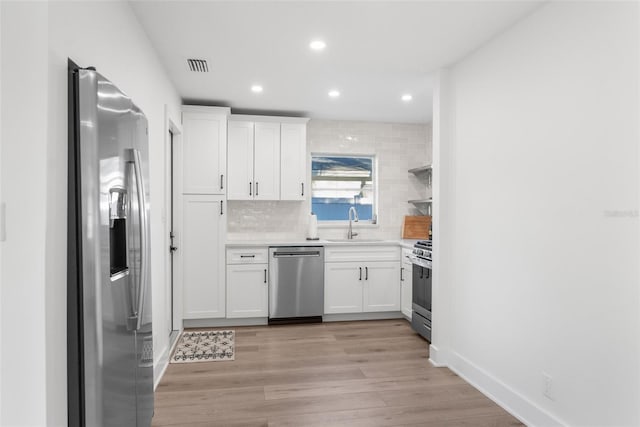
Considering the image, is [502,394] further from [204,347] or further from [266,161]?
[266,161]

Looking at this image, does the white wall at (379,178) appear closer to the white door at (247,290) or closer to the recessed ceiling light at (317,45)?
the white door at (247,290)

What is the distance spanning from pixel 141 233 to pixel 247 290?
8.63 feet

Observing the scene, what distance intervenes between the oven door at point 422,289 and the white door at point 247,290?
1.66 m

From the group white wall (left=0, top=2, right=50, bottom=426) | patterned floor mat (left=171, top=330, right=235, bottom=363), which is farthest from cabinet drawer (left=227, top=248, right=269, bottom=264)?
white wall (left=0, top=2, right=50, bottom=426)

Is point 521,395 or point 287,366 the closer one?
point 521,395

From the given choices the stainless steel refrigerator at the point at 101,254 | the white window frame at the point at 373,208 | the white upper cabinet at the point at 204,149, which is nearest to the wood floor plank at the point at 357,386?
the stainless steel refrigerator at the point at 101,254

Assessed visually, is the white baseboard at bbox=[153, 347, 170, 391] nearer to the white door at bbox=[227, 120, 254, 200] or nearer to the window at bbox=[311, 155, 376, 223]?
the white door at bbox=[227, 120, 254, 200]

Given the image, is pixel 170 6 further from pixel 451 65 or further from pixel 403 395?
pixel 403 395

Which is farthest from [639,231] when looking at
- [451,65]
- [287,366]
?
[287,366]

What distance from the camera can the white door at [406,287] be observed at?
4457 millimetres

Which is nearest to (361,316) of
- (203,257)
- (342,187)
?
(342,187)

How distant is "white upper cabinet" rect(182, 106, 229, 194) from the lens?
14.2 feet

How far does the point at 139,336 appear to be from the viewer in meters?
1.93

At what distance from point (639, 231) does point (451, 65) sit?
80.9 inches
